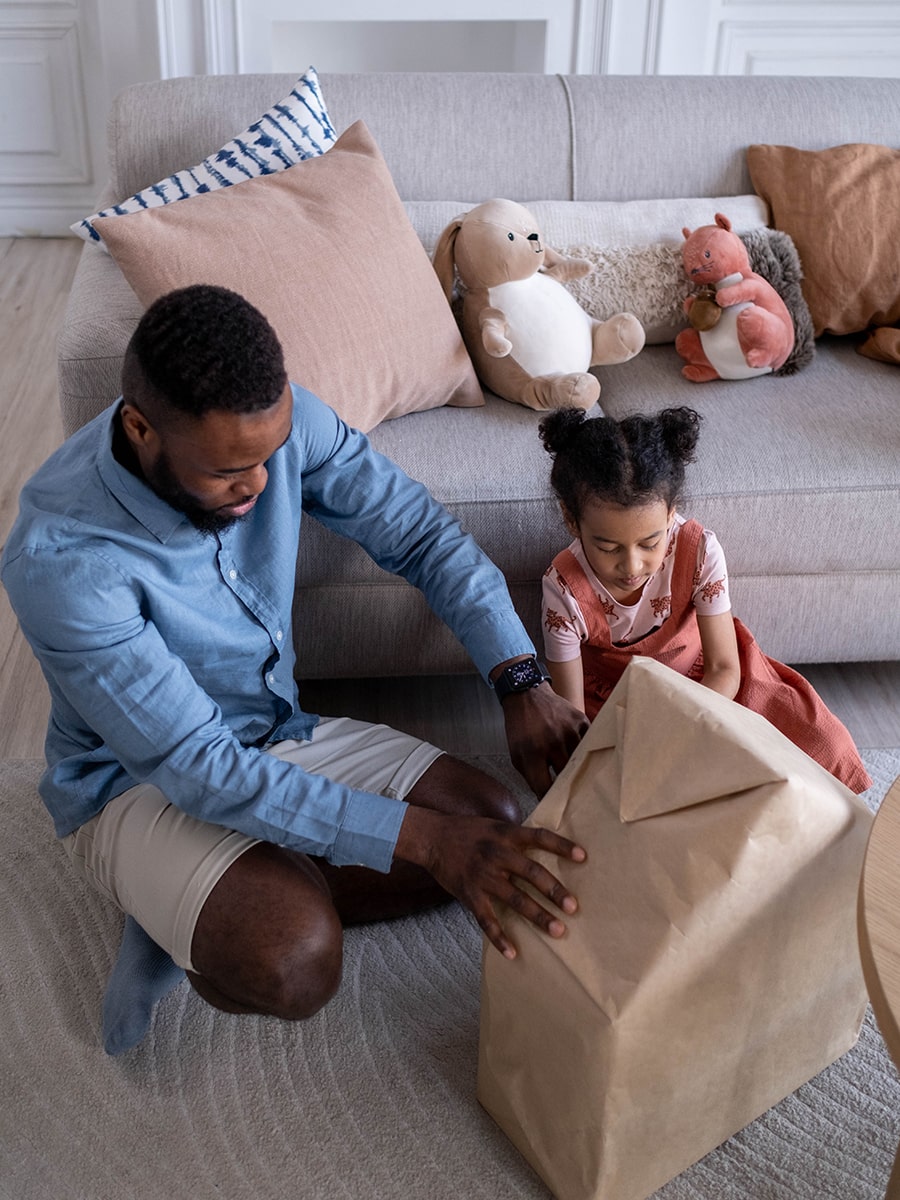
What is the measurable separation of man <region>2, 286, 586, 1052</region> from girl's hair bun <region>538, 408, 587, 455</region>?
19 centimetres

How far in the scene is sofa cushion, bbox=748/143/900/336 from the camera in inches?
78.8

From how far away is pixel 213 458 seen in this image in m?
1.08

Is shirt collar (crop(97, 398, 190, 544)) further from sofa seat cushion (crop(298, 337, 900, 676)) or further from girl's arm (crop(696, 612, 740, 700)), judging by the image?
girl's arm (crop(696, 612, 740, 700))

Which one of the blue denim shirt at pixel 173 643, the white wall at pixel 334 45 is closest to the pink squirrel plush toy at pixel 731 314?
the blue denim shirt at pixel 173 643

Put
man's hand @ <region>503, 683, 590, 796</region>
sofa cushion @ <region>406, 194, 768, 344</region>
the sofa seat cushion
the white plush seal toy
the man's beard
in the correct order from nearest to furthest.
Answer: the man's beard < man's hand @ <region>503, 683, 590, 796</region> < the sofa seat cushion < the white plush seal toy < sofa cushion @ <region>406, 194, 768, 344</region>

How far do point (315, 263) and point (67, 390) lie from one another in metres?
0.40

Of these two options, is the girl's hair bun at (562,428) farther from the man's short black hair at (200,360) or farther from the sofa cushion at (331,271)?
the man's short black hair at (200,360)

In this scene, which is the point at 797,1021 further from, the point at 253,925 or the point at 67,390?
the point at 67,390

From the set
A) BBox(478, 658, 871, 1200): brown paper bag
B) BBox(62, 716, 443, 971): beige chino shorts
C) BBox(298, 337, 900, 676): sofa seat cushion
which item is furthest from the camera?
BBox(298, 337, 900, 676): sofa seat cushion

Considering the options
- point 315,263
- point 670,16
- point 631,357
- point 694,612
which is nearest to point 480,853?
point 694,612

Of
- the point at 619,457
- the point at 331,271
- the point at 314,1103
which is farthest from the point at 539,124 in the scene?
the point at 314,1103

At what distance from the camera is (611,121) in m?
2.12

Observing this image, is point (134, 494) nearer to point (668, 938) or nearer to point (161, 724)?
point (161, 724)

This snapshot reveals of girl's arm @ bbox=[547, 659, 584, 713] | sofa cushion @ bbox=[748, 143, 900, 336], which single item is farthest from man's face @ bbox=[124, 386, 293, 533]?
sofa cushion @ bbox=[748, 143, 900, 336]
